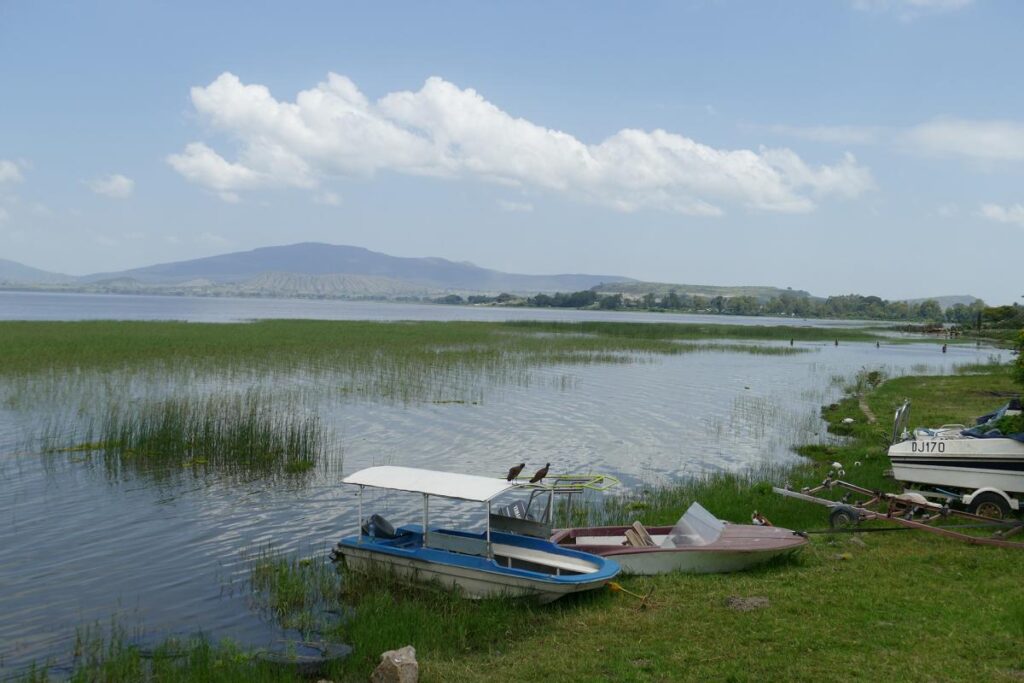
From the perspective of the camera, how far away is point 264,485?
18.2 m

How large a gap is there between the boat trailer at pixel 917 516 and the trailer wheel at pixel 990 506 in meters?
0.16

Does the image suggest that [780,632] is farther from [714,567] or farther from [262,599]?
[262,599]

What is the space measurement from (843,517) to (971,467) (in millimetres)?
2614

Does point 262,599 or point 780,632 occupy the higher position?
point 780,632

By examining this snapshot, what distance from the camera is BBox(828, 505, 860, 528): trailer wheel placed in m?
13.8

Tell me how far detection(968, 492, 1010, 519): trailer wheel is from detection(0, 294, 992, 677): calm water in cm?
797

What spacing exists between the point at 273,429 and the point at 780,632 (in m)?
17.5

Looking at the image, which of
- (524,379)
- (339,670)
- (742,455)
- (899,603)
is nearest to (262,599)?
(339,670)

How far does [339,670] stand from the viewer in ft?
29.6

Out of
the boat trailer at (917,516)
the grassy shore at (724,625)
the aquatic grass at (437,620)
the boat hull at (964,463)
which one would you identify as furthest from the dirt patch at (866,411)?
the aquatic grass at (437,620)

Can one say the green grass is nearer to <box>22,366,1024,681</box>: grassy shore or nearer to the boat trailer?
<box>22,366,1024,681</box>: grassy shore

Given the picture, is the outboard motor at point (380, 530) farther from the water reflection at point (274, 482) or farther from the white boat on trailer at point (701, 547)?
the white boat on trailer at point (701, 547)

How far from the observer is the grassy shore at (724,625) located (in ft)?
27.3

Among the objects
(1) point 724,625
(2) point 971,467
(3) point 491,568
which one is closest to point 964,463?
(2) point 971,467
